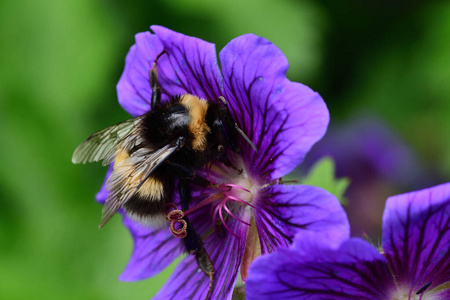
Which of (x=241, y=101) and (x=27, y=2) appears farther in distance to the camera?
(x=27, y=2)

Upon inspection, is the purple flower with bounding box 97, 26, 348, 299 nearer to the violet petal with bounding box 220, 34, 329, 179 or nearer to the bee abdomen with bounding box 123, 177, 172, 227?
the violet petal with bounding box 220, 34, 329, 179

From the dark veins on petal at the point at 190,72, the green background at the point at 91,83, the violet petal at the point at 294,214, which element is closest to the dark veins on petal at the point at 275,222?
the violet petal at the point at 294,214

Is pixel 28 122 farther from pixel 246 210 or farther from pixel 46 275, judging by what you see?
pixel 246 210

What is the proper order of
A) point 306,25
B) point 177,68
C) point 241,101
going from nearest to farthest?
point 241,101 → point 177,68 → point 306,25

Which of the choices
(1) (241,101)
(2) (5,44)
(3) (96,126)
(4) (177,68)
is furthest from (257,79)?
(2) (5,44)

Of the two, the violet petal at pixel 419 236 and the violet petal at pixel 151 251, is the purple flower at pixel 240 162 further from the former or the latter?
the violet petal at pixel 419 236

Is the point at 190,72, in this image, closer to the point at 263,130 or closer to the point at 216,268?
the point at 263,130
